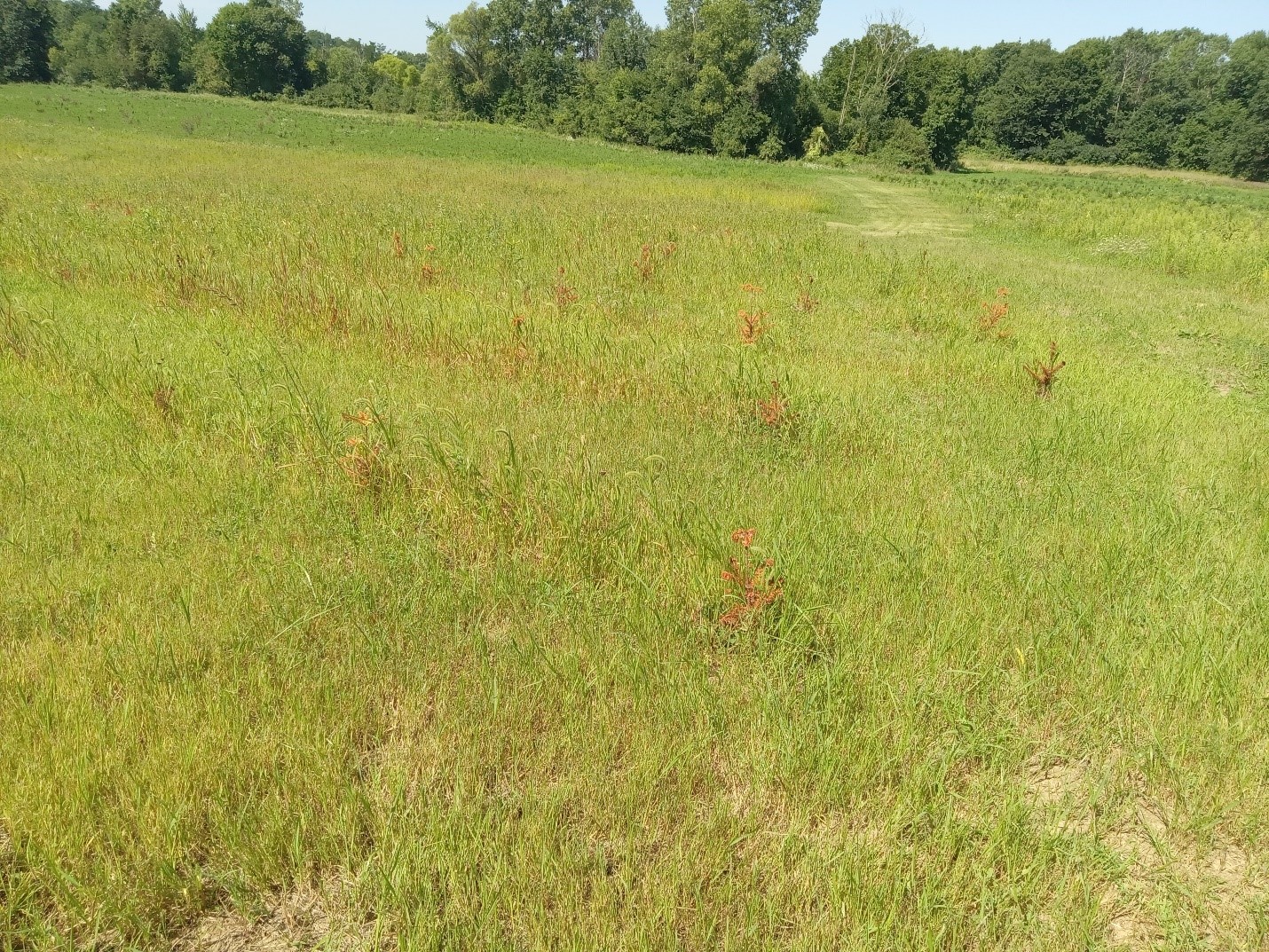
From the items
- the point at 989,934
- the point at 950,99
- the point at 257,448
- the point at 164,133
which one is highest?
the point at 950,99

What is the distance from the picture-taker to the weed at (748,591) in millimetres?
2988

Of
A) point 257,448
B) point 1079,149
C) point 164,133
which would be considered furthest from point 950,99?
point 257,448

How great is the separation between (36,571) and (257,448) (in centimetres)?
135

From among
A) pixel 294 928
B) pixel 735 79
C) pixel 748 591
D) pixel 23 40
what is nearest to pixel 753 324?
pixel 748 591

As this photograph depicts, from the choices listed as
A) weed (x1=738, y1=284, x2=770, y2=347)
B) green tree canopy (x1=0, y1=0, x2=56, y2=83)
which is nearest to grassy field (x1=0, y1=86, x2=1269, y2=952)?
weed (x1=738, y1=284, x2=770, y2=347)

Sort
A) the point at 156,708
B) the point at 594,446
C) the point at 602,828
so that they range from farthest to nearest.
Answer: the point at 594,446
the point at 156,708
the point at 602,828

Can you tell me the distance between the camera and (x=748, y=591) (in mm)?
2998

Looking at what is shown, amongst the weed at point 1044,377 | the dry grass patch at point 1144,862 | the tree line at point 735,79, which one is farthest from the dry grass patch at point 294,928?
the tree line at point 735,79

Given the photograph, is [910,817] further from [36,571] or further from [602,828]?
[36,571]

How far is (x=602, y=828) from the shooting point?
7.14 ft

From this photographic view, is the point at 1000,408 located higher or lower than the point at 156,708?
higher

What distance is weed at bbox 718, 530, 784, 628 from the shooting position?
9.80 feet

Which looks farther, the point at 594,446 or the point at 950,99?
the point at 950,99

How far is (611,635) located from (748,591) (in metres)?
0.59
